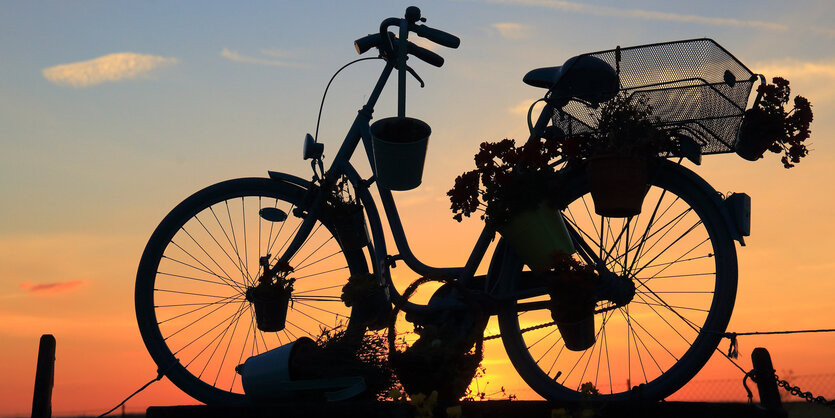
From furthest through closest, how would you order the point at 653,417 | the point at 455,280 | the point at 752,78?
1. the point at 455,280
2. the point at 752,78
3. the point at 653,417

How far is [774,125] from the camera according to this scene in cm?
446

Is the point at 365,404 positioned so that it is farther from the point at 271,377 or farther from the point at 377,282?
the point at 377,282

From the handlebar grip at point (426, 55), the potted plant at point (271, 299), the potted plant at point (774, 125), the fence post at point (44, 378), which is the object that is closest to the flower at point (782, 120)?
the potted plant at point (774, 125)

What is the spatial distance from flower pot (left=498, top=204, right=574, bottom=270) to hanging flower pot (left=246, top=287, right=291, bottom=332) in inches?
57.2

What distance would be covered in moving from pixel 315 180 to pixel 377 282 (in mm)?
761

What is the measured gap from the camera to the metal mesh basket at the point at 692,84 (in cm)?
429

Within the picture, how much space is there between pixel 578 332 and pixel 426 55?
6.47 feet

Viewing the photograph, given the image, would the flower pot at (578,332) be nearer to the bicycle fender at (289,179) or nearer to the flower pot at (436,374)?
the flower pot at (436,374)

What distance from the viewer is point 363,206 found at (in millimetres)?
5211

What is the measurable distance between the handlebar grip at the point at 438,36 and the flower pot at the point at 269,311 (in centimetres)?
177

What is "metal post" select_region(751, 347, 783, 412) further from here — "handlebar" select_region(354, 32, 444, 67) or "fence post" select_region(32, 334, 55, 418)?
"fence post" select_region(32, 334, 55, 418)

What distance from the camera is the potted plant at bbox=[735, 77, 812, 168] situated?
4.45 m

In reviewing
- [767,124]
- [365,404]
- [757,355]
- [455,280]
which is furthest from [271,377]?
[767,124]

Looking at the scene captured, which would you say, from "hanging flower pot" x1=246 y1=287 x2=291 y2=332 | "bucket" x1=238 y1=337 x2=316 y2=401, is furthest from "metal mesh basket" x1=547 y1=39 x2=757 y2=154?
"hanging flower pot" x1=246 y1=287 x2=291 y2=332
